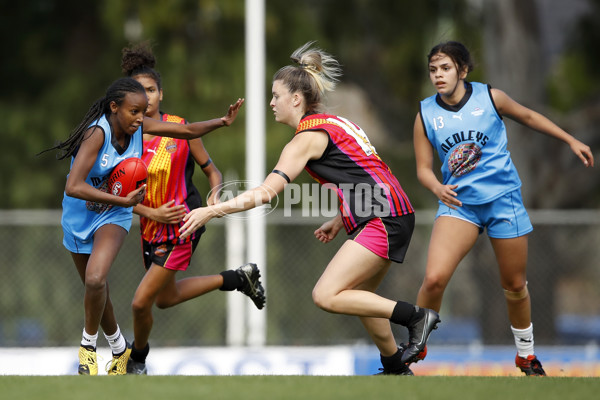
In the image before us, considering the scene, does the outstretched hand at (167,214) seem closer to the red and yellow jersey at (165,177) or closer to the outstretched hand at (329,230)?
the red and yellow jersey at (165,177)

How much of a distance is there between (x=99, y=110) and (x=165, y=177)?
2.48 ft

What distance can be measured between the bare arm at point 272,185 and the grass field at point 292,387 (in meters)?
0.80

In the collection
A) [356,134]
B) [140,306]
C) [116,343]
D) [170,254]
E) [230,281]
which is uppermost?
[356,134]

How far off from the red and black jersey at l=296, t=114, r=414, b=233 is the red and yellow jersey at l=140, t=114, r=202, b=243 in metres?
1.18

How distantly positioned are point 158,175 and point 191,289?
2.91 feet

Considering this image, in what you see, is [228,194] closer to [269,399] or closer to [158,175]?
[158,175]

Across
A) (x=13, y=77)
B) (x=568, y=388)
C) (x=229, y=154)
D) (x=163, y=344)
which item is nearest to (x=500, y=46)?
(x=229, y=154)

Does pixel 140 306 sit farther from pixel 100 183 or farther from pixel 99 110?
pixel 99 110

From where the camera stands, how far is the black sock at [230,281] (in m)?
6.45

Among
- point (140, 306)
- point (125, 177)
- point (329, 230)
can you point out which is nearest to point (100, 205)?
point (125, 177)

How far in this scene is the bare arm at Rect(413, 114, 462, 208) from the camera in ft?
17.7

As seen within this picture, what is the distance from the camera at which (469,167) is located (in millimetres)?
5539

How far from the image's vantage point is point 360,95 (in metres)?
16.9

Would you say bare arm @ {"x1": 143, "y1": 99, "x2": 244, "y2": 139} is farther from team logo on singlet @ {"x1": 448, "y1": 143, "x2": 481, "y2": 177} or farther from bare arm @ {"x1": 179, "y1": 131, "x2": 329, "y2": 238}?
team logo on singlet @ {"x1": 448, "y1": 143, "x2": 481, "y2": 177}
